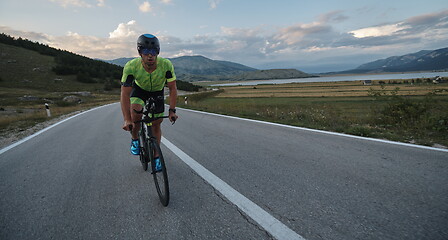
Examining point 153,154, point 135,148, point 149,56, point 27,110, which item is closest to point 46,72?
point 27,110

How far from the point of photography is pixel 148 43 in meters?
2.93

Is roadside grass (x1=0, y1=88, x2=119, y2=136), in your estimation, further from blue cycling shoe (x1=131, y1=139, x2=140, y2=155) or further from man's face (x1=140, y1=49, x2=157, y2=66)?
man's face (x1=140, y1=49, x2=157, y2=66)

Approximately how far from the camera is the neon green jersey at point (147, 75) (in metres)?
3.00

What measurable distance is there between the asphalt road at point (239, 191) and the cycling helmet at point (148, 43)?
199 cm

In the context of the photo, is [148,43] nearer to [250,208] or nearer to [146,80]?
[146,80]

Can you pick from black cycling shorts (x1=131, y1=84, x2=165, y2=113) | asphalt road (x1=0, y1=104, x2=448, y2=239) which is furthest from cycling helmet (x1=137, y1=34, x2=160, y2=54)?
asphalt road (x1=0, y1=104, x2=448, y2=239)

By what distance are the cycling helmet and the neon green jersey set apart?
0.67 ft

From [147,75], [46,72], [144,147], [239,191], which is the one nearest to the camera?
[239,191]

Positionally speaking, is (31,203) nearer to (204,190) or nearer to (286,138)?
(204,190)

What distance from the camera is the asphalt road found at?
206 centimetres

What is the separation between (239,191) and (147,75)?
212 cm

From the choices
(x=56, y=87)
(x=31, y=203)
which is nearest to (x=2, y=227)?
(x=31, y=203)

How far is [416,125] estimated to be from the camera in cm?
671

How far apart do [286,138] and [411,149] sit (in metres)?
2.47
